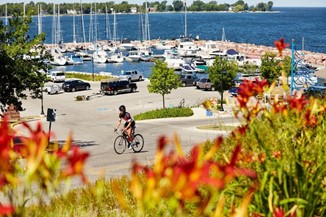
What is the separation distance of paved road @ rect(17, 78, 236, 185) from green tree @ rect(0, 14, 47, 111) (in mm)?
3693

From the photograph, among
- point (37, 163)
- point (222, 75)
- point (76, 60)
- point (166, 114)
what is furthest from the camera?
point (76, 60)

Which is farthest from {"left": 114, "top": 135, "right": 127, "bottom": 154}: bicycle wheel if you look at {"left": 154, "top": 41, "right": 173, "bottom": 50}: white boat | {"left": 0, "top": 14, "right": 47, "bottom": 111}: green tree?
{"left": 154, "top": 41, "right": 173, "bottom": 50}: white boat

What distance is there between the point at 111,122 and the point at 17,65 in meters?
12.7

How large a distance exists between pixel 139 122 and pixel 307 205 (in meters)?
28.6

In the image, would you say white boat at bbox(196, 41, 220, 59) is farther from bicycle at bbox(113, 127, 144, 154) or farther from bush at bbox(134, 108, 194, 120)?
bicycle at bbox(113, 127, 144, 154)

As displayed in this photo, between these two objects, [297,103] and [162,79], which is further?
[162,79]

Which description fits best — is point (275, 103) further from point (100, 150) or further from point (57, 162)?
point (100, 150)

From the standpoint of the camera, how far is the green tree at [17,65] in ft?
71.6

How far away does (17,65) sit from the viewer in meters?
22.4

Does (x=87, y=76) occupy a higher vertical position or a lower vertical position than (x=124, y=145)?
lower

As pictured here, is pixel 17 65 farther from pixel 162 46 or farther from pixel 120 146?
pixel 162 46

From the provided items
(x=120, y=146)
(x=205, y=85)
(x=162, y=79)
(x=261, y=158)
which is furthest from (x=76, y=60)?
(x=261, y=158)

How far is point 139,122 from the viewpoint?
33.0 metres

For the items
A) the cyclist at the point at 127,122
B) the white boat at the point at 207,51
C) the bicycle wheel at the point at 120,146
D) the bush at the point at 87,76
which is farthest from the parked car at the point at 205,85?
the white boat at the point at 207,51
